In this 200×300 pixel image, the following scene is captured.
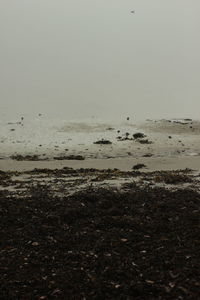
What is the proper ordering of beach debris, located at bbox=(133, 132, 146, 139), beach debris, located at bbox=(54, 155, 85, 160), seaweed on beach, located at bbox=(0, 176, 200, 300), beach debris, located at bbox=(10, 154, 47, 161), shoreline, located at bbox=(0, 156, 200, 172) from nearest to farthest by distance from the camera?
seaweed on beach, located at bbox=(0, 176, 200, 300) → shoreline, located at bbox=(0, 156, 200, 172) → beach debris, located at bbox=(54, 155, 85, 160) → beach debris, located at bbox=(10, 154, 47, 161) → beach debris, located at bbox=(133, 132, 146, 139)

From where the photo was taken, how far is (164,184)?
12289 millimetres

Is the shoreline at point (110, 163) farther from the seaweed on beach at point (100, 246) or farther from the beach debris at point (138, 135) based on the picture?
the seaweed on beach at point (100, 246)

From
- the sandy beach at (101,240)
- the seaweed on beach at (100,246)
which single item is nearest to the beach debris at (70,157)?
the sandy beach at (101,240)

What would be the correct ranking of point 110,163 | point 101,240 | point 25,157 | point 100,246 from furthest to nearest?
point 25,157 < point 110,163 < point 101,240 < point 100,246

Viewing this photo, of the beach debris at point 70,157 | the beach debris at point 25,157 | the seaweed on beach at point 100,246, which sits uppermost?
the seaweed on beach at point 100,246

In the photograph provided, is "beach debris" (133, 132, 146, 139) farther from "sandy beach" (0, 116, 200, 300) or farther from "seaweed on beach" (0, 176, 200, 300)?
"seaweed on beach" (0, 176, 200, 300)

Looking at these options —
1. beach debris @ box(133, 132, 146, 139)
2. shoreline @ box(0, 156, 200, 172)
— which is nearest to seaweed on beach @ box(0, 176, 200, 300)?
shoreline @ box(0, 156, 200, 172)

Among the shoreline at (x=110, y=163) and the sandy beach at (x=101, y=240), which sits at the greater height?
the sandy beach at (x=101, y=240)

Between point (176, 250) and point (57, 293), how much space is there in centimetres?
200

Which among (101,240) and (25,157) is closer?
(101,240)

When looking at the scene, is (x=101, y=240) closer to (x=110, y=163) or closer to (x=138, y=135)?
(x=110, y=163)

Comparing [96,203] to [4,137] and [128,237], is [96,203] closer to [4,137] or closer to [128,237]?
[128,237]

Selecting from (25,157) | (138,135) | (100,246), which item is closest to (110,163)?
(25,157)

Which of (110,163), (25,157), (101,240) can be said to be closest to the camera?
(101,240)
